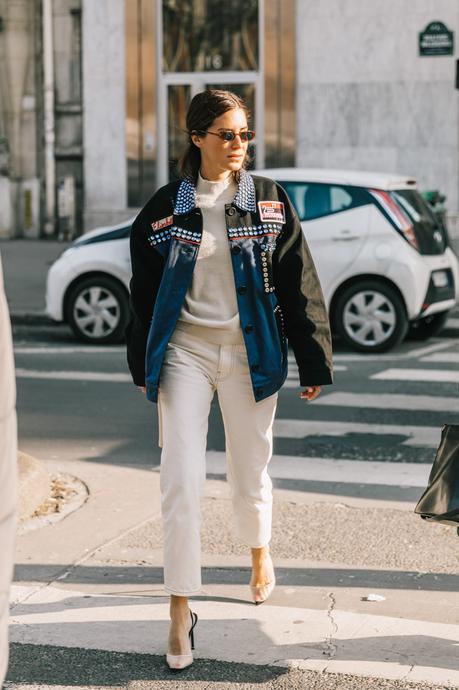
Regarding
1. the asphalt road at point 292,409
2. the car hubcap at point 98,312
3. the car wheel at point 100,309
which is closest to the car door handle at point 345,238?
the asphalt road at point 292,409

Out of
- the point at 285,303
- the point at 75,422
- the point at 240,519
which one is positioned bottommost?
the point at 75,422

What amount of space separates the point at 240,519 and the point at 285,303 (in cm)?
85

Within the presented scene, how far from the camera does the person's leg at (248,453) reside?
464cm

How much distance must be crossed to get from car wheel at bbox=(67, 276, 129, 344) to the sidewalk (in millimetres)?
6201

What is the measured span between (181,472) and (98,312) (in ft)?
27.9

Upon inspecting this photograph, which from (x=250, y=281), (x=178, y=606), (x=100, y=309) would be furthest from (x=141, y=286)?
(x=100, y=309)

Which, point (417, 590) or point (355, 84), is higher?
point (355, 84)

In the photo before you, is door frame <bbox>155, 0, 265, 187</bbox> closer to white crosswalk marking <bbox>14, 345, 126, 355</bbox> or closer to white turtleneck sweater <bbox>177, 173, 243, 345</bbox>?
white crosswalk marking <bbox>14, 345, 126, 355</bbox>

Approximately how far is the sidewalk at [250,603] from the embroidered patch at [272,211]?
1.44 metres

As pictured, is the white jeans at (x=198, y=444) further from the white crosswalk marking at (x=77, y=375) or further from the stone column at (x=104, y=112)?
the stone column at (x=104, y=112)

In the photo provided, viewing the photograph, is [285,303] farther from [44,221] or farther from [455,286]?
[44,221]

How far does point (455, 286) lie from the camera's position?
1262 cm

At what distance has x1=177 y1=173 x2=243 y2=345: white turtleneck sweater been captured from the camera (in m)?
4.52

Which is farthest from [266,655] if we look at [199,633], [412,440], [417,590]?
[412,440]
